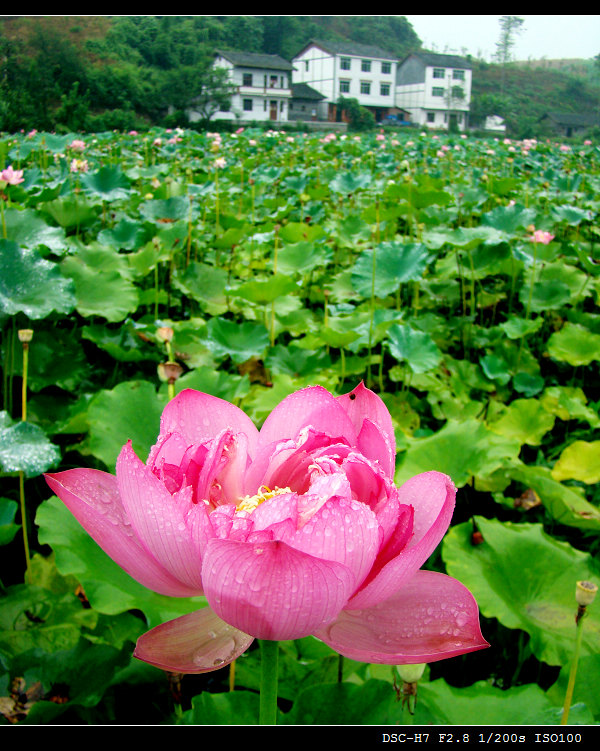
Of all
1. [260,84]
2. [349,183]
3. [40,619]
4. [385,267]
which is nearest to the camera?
[40,619]

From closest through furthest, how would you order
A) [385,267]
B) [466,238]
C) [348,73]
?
[385,267]
[466,238]
[348,73]

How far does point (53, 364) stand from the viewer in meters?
1.18

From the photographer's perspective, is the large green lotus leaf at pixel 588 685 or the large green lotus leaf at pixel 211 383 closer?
the large green lotus leaf at pixel 588 685

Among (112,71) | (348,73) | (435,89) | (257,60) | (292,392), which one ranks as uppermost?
(348,73)

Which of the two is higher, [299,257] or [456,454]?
[299,257]

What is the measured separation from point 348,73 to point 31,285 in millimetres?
35160

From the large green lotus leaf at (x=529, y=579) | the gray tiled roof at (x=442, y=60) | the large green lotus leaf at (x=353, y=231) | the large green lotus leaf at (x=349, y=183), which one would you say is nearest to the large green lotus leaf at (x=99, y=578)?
the large green lotus leaf at (x=529, y=579)

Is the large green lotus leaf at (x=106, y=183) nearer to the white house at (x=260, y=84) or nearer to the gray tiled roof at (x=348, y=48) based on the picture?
the white house at (x=260, y=84)

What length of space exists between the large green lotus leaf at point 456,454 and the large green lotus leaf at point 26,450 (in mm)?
464

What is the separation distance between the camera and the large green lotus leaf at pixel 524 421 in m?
1.24

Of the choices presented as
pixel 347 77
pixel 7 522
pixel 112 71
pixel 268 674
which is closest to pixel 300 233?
pixel 7 522

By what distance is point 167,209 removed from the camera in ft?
6.48

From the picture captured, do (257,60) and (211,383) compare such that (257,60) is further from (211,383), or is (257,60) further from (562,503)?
(562,503)

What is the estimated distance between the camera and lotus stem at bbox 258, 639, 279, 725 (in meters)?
0.29
